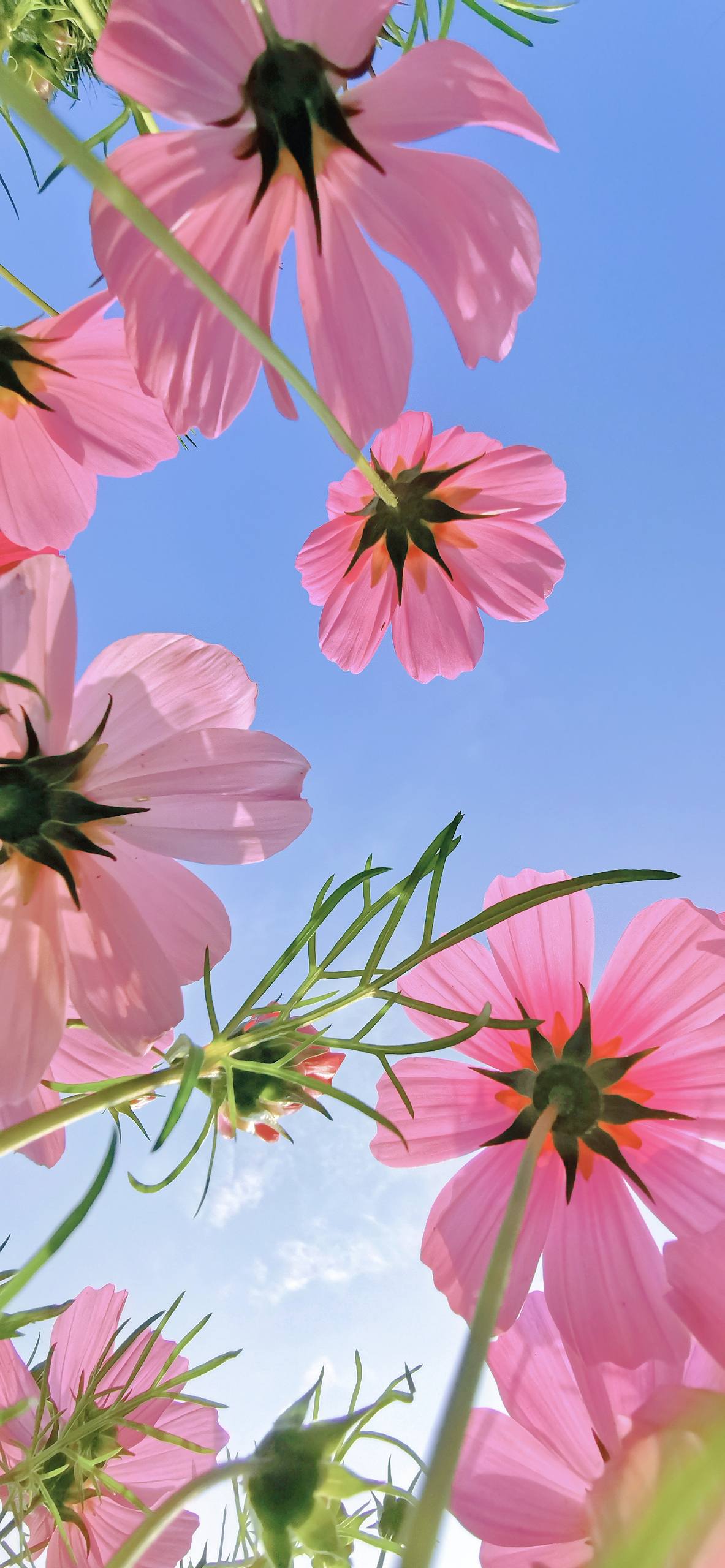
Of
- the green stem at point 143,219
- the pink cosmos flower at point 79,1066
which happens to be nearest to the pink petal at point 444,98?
the green stem at point 143,219

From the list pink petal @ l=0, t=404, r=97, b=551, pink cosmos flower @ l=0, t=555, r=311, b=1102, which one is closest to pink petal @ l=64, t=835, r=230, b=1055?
pink cosmos flower @ l=0, t=555, r=311, b=1102

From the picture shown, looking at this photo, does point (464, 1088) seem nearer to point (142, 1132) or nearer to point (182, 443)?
point (142, 1132)

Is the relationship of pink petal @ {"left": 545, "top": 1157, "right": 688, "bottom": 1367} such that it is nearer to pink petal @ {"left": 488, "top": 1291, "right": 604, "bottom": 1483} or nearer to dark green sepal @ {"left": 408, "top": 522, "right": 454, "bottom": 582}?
pink petal @ {"left": 488, "top": 1291, "right": 604, "bottom": 1483}

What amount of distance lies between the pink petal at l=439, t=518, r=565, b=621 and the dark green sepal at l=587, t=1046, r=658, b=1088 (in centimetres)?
42

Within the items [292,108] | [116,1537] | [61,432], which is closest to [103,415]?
[61,432]

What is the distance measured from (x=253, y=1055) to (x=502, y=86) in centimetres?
43

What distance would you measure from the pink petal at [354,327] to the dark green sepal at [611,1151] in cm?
32

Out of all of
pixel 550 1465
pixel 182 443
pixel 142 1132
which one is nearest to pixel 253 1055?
pixel 142 1132

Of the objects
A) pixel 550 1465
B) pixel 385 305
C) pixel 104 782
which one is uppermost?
pixel 385 305

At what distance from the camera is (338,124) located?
0.32 meters

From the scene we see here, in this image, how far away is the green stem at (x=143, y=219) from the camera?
0.18 metres

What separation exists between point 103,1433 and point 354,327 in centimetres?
56

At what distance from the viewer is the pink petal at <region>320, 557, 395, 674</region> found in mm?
823

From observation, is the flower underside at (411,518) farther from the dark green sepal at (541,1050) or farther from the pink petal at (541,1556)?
the pink petal at (541,1556)
